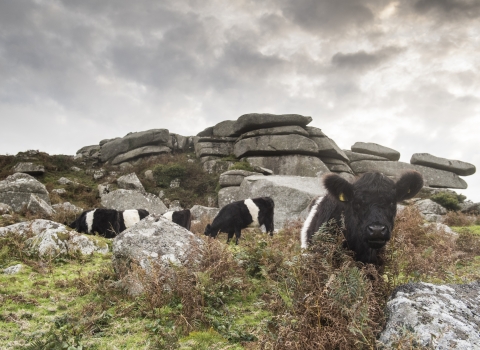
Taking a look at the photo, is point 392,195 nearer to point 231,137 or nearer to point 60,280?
point 60,280

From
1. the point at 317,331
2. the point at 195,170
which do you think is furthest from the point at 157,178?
the point at 317,331

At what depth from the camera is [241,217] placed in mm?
14055

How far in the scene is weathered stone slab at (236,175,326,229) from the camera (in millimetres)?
18984

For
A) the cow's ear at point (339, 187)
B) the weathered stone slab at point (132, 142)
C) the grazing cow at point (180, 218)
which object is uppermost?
the weathered stone slab at point (132, 142)

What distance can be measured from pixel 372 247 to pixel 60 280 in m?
5.62

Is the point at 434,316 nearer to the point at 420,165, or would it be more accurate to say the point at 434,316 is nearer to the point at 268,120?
the point at 268,120

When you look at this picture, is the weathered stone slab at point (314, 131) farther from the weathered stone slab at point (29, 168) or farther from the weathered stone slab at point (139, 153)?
the weathered stone slab at point (29, 168)

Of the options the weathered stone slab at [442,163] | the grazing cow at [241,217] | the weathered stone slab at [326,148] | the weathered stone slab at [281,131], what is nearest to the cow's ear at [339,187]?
the grazing cow at [241,217]

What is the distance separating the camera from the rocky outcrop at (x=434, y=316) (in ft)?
9.95

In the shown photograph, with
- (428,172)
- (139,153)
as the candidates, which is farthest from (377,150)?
(139,153)

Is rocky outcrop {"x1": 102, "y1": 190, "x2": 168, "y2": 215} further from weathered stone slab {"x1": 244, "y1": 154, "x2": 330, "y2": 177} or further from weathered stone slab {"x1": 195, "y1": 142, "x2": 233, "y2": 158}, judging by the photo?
weathered stone slab {"x1": 195, "y1": 142, "x2": 233, "y2": 158}

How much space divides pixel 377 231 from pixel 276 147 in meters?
30.5

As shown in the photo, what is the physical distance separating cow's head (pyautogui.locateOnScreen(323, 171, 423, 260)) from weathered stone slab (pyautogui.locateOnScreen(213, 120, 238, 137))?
3534cm

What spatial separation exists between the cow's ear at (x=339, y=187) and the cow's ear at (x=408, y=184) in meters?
0.65
